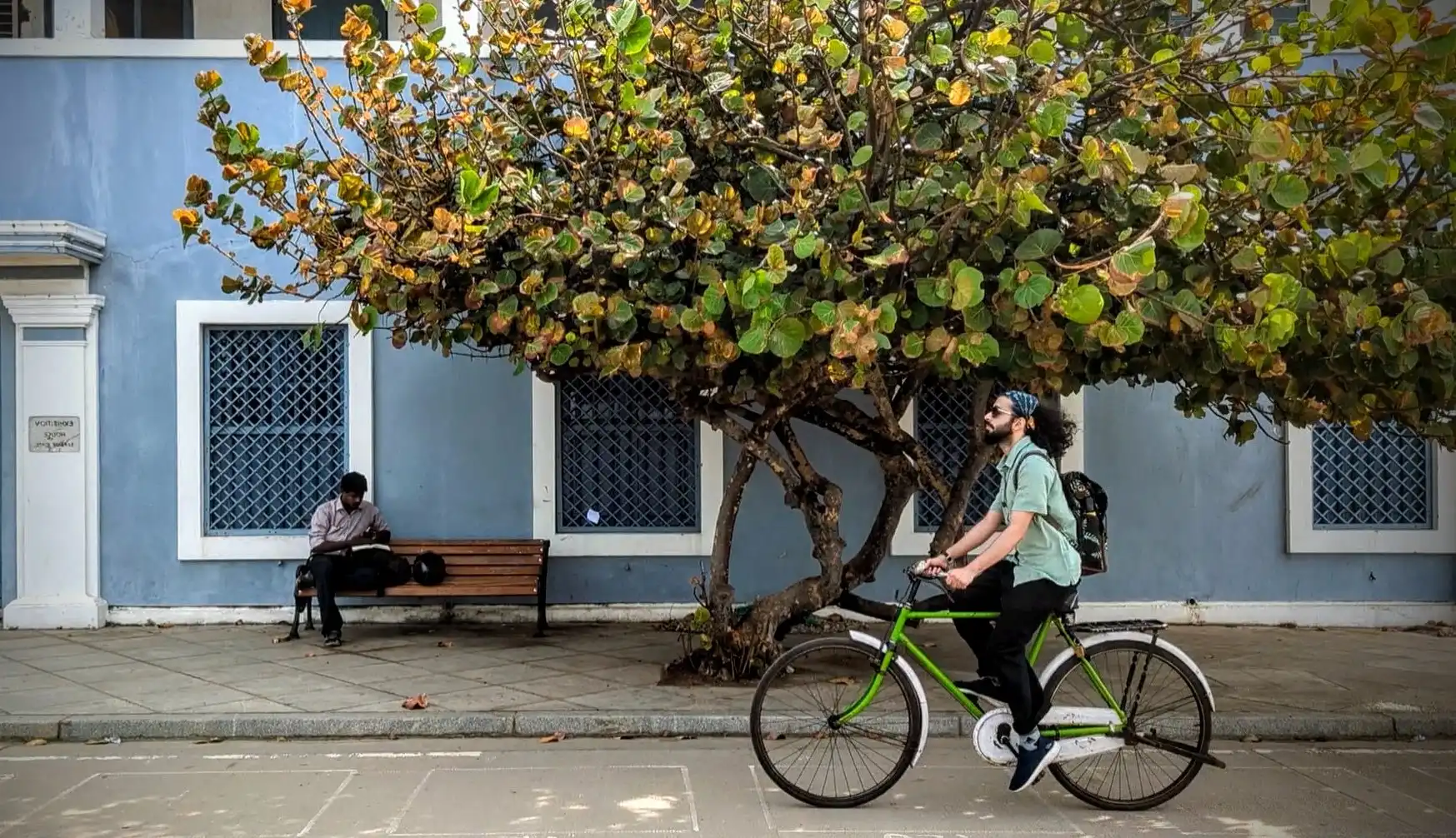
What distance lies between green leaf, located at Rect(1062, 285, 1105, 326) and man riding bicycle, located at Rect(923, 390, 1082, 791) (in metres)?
0.43

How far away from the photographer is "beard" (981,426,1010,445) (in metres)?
5.58

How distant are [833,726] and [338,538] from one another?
5.72 m

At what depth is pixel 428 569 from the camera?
10055mm

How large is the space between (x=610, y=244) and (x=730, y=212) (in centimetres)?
66

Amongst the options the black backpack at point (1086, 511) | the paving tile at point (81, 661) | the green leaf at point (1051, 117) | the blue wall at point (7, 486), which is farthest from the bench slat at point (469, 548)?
the green leaf at point (1051, 117)

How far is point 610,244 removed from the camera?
21.3 feet

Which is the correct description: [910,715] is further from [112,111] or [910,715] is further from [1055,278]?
[112,111]

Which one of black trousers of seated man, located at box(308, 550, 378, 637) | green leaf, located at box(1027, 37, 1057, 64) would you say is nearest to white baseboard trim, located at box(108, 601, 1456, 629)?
black trousers of seated man, located at box(308, 550, 378, 637)

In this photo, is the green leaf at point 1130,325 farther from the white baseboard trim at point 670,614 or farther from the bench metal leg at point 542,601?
the bench metal leg at point 542,601

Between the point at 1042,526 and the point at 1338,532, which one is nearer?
the point at 1042,526

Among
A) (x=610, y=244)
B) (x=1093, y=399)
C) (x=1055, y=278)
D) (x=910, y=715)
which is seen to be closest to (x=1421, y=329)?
(x=1055, y=278)

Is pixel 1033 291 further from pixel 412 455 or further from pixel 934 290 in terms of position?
pixel 412 455

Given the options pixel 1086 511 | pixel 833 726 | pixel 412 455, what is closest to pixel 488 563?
pixel 412 455

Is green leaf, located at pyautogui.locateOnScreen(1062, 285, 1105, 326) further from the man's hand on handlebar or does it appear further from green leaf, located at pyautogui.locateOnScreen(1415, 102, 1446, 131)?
green leaf, located at pyautogui.locateOnScreen(1415, 102, 1446, 131)
